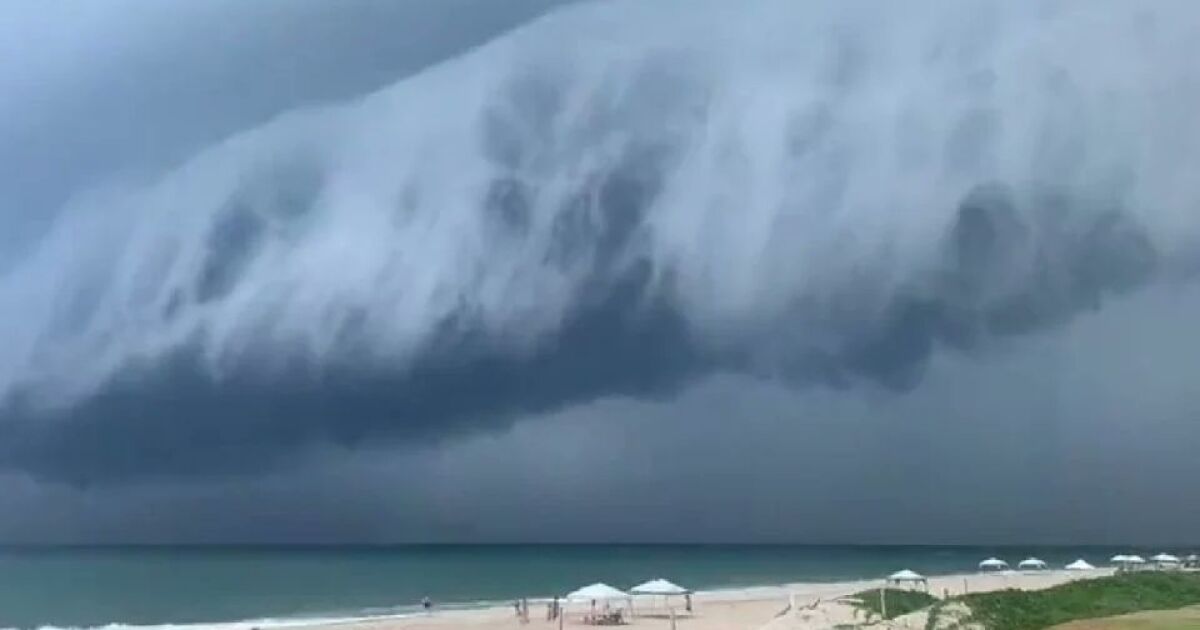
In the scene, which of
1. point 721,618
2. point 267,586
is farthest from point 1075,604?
point 267,586

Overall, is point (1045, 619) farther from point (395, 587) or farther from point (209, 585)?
point (209, 585)

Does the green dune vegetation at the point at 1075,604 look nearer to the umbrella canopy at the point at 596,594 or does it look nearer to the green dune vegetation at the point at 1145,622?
the green dune vegetation at the point at 1145,622

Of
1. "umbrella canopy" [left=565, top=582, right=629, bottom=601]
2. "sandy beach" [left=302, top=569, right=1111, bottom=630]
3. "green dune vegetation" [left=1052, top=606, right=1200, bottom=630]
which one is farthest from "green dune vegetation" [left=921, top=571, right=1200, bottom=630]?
"umbrella canopy" [left=565, top=582, right=629, bottom=601]

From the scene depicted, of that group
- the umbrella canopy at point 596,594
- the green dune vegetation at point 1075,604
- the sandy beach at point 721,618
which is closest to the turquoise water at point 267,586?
the sandy beach at point 721,618

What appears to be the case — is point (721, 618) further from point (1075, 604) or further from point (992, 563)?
point (992, 563)

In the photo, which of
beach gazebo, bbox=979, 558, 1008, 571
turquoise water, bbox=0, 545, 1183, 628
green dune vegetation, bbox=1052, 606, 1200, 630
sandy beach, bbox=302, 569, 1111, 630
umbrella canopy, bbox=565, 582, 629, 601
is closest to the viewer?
green dune vegetation, bbox=1052, 606, 1200, 630

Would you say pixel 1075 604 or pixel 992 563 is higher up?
Answer: pixel 992 563

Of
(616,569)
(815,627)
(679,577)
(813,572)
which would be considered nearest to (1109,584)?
(815,627)

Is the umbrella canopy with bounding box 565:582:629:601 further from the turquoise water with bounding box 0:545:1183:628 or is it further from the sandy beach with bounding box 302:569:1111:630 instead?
the turquoise water with bounding box 0:545:1183:628
